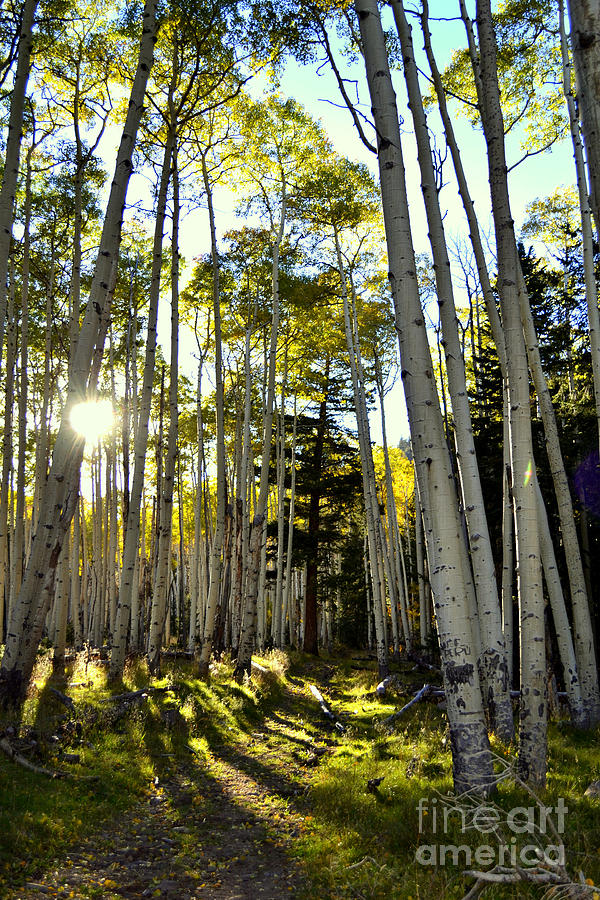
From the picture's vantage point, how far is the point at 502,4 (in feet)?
27.9

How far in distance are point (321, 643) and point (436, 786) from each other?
27.6m

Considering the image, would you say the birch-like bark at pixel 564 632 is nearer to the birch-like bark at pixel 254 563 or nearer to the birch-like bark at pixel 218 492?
the birch-like bark at pixel 254 563

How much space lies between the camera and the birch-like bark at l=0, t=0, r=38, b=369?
5788 mm

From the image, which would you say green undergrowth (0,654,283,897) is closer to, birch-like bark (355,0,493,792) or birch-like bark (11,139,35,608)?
birch-like bark (11,139,35,608)

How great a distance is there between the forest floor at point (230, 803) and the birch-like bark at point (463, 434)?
1.05 metres

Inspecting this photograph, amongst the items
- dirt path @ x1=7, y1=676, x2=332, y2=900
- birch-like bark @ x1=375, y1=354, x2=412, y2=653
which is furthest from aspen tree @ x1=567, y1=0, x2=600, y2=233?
birch-like bark @ x1=375, y1=354, x2=412, y2=653

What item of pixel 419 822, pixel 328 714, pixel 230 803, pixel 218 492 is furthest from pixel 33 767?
pixel 218 492

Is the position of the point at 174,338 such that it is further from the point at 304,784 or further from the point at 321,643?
the point at 321,643

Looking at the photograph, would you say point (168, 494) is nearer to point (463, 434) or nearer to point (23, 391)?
point (23, 391)

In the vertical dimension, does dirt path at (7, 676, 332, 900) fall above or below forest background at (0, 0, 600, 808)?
below

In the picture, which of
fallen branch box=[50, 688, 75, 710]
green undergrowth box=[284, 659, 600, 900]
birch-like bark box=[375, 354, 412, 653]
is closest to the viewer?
green undergrowth box=[284, 659, 600, 900]

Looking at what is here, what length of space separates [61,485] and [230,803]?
12.8ft

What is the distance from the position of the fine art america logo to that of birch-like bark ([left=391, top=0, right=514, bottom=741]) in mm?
2144

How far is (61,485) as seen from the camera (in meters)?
6.47
